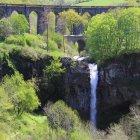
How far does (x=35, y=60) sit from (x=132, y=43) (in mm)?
17515

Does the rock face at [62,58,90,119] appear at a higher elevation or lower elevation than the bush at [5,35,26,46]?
lower

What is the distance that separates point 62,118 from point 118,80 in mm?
17477

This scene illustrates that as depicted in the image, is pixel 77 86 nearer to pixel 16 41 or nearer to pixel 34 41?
pixel 16 41

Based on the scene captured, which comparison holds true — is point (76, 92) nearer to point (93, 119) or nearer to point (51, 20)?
point (93, 119)

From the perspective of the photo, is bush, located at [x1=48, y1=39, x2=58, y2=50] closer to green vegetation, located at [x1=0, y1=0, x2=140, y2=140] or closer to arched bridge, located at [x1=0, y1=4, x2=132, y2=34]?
green vegetation, located at [x1=0, y1=0, x2=140, y2=140]

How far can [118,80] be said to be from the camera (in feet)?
242

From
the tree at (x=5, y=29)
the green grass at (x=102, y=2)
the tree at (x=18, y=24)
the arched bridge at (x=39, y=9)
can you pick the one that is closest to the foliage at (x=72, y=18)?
the arched bridge at (x=39, y=9)

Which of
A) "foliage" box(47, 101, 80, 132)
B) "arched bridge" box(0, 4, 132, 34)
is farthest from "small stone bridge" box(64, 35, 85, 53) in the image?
"foliage" box(47, 101, 80, 132)

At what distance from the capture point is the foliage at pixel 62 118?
57.9 meters

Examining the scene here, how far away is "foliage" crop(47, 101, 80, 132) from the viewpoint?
57.9 metres

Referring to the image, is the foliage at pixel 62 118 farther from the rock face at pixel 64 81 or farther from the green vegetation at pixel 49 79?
the rock face at pixel 64 81

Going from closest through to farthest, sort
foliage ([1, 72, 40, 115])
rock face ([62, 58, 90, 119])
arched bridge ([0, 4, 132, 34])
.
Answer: foliage ([1, 72, 40, 115]), rock face ([62, 58, 90, 119]), arched bridge ([0, 4, 132, 34])

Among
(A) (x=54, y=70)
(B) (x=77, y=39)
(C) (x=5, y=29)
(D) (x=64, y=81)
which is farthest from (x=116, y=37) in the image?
(B) (x=77, y=39)

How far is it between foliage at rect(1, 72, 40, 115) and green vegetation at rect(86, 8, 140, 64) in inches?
578
